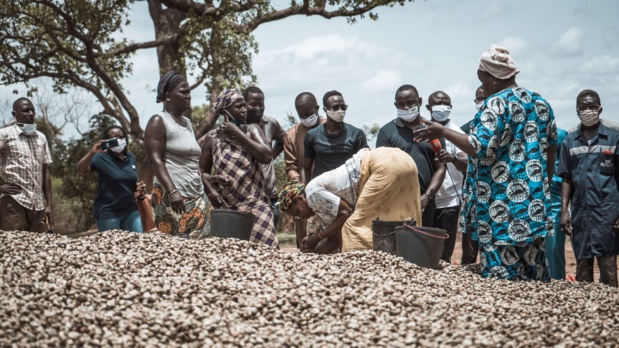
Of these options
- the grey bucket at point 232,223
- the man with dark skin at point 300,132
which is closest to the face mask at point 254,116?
the man with dark skin at point 300,132

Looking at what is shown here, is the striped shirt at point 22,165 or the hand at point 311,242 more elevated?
the striped shirt at point 22,165

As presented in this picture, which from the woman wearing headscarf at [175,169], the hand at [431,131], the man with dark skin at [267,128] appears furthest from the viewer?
the man with dark skin at [267,128]

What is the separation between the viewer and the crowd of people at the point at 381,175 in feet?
17.6

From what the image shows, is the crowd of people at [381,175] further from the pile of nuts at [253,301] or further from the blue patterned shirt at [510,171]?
the pile of nuts at [253,301]

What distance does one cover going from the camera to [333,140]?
23.6ft

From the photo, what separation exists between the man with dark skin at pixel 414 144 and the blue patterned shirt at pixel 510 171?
4.64 feet

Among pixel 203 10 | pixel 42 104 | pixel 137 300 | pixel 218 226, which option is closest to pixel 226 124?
pixel 218 226

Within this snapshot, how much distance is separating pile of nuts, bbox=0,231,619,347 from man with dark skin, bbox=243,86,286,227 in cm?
200

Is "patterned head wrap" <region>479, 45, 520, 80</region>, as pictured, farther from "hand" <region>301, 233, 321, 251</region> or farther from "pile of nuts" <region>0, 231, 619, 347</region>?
"hand" <region>301, 233, 321, 251</region>

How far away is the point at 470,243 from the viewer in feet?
24.3

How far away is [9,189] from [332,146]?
10.9 feet

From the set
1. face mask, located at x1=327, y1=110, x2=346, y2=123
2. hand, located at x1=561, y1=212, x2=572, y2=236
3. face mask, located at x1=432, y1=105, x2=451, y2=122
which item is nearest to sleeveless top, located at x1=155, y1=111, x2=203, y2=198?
face mask, located at x1=327, y1=110, x2=346, y2=123

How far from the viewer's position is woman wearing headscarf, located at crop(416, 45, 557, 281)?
5.29 meters

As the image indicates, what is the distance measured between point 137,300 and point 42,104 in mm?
18608
